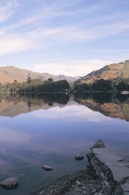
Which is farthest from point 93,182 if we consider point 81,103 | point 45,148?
point 81,103

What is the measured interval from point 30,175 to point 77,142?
11.8 metres

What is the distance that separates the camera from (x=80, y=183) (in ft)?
53.4

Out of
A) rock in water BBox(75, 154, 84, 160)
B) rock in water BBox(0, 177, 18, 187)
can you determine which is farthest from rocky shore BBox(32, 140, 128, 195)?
rock in water BBox(75, 154, 84, 160)

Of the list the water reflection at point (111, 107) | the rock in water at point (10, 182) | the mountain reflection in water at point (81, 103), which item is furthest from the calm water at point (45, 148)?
the mountain reflection in water at point (81, 103)

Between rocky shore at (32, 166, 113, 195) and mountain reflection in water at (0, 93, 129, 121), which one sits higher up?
mountain reflection in water at (0, 93, 129, 121)

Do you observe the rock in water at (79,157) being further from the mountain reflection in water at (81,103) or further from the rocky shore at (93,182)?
the mountain reflection in water at (81,103)

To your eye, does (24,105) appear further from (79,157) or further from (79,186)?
(79,186)

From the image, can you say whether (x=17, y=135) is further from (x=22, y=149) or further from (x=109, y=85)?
(x=109, y=85)

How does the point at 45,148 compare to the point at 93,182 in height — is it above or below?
below

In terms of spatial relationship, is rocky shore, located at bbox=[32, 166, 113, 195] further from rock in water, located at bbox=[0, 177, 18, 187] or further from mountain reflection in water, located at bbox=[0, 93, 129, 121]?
mountain reflection in water, located at bbox=[0, 93, 129, 121]

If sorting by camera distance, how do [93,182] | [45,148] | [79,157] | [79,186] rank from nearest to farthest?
[79,186] → [93,182] → [79,157] → [45,148]

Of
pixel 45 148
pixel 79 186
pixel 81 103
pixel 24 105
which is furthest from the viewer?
pixel 81 103

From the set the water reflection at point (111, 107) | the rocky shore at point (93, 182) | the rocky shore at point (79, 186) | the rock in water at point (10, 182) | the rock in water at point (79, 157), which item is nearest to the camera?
the rocky shore at point (93, 182)

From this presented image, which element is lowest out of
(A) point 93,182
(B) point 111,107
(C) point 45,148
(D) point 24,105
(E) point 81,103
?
(C) point 45,148
